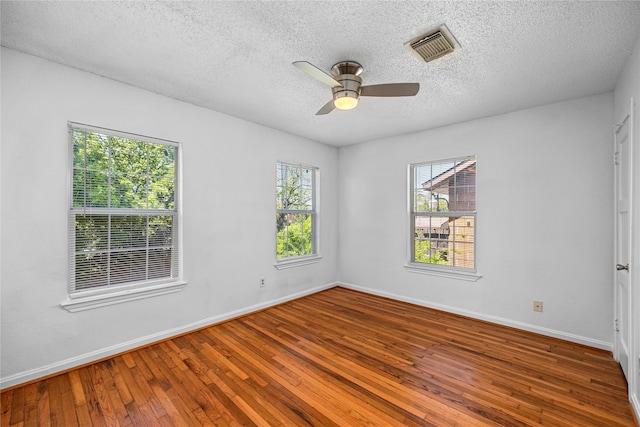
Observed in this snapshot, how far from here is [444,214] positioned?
394 cm

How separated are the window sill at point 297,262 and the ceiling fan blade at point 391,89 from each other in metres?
2.70

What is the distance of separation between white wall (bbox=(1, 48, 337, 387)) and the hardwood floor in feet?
0.87

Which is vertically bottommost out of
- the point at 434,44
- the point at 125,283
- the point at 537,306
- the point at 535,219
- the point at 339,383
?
the point at 339,383

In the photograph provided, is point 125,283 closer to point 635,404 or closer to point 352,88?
point 352,88

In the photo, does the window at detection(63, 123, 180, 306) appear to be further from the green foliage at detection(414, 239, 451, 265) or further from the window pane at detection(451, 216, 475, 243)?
the window pane at detection(451, 216, 475, 243)

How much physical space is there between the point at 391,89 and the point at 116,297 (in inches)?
121

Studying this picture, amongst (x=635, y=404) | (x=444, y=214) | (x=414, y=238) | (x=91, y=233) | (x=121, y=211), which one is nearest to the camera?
(x=635, y=404)

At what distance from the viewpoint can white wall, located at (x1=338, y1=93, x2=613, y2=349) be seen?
111 inches

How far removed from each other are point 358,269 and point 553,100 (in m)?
3.40

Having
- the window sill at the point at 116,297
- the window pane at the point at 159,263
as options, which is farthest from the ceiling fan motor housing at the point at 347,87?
the window sill at the point at 116,297

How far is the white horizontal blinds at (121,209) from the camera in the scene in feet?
8.13

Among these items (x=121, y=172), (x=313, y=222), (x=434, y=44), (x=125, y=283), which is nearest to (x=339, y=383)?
(x=125, y=283)

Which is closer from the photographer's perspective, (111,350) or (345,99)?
(345,99)

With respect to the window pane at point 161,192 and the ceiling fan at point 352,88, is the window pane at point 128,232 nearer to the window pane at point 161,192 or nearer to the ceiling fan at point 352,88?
the window pane at point 161,192
